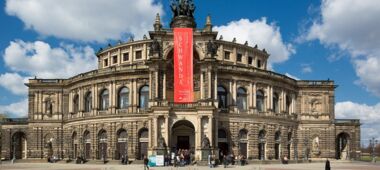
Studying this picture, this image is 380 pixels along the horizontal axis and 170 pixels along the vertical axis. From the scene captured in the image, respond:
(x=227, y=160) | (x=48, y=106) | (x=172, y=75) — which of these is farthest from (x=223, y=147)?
(x=48, y=106)

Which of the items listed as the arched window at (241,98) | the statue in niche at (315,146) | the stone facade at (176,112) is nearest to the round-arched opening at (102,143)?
the stone facade at (176,112)

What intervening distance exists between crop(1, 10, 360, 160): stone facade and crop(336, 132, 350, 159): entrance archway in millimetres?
212

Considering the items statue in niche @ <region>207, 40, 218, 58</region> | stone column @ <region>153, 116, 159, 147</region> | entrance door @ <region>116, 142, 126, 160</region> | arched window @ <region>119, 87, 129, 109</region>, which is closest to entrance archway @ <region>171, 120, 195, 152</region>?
stone column @ <region>153, 116, 159, 147</region>

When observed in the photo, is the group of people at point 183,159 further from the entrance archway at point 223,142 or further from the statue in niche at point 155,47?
the statue in niche at point 155,47

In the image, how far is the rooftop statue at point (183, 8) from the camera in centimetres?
7419

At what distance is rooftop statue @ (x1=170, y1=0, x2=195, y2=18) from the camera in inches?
2921

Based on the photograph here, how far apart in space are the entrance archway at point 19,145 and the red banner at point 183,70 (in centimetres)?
3816

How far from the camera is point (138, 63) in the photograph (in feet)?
258

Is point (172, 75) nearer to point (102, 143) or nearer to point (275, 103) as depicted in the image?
point (102, 143)

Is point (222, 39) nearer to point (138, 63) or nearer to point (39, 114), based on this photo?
point (138, 63)

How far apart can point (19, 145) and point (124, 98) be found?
3068cm

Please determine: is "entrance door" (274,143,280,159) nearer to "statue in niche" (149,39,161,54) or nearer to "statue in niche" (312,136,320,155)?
"statue in niche" (312,136,320,155)

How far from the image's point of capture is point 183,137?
231 feet

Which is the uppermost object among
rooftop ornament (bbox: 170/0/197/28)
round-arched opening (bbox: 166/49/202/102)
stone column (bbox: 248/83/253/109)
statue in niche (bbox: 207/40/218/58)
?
rooftop ornament (bbox: 170/0/197/28)
